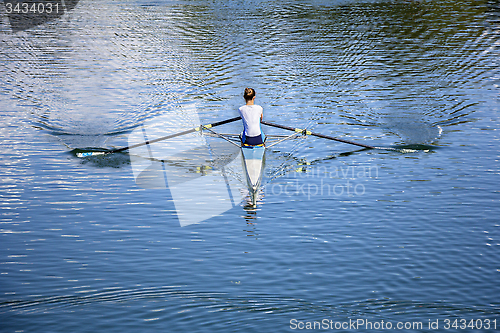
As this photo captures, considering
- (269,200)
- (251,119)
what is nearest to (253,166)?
(269,200)

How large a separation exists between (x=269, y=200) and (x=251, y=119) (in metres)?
2.56

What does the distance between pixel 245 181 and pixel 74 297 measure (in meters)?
6.42

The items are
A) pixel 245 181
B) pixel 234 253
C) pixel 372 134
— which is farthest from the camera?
pixel 372 134

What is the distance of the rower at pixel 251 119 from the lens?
14621mm

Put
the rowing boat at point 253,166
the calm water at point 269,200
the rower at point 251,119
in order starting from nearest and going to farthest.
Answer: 1. the calm water at point 269,200
2. the rowing boat at point 253,166
3. the rower at point 251,119

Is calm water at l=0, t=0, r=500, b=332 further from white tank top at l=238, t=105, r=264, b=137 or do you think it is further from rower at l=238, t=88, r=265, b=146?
white tank top at l=238, t=105, r=264, b=137

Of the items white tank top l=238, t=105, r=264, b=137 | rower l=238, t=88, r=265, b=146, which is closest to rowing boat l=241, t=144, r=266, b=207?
rower l=238, t=88, r=265, b=146

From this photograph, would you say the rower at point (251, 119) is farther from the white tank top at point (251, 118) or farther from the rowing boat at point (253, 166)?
the rowing boat at point (253, 166)

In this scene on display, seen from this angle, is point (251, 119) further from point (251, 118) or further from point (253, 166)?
point (253, 166)

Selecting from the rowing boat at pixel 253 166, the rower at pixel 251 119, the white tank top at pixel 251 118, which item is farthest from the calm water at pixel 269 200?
the white tank top at pixel 251 118

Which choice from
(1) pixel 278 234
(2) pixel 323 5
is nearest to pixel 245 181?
(1) pixel 278 234

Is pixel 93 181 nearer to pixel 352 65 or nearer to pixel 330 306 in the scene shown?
pixel 330 306

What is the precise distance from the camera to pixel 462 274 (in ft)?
32.8

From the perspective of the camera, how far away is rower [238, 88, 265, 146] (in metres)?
14.6
